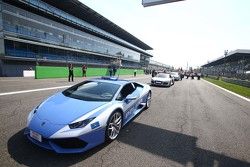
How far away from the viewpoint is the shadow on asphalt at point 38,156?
11.0ft

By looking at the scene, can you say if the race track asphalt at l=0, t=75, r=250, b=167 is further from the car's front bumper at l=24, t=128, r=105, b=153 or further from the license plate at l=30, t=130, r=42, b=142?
the license plate at l=30, t=130, r=42, b=142

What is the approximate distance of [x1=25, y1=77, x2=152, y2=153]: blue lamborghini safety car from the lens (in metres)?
3.47

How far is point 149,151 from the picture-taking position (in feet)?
13.5

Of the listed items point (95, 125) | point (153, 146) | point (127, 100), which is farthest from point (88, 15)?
point (95, 125)

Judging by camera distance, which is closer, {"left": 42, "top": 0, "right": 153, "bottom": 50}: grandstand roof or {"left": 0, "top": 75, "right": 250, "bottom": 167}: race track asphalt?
{"left": 0, "top": 75, "right": 250, "bottom": 167}: race track asphalt

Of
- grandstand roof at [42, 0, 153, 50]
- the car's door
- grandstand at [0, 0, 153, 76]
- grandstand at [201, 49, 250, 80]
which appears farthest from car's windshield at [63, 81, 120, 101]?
grandstand roof at [42, 0, 153, 50]

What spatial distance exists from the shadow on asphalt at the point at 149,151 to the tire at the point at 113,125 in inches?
7.9

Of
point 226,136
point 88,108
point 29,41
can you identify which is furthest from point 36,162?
point 29,41

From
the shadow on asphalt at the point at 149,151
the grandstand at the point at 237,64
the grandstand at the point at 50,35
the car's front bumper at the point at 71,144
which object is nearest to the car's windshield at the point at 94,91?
the shadow on asphalt at the point at 149,151

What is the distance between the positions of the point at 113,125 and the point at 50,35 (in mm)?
36622

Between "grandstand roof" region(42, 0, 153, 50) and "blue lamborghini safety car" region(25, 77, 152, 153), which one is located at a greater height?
"grandstand roof" region(42, 0, 153, 50)

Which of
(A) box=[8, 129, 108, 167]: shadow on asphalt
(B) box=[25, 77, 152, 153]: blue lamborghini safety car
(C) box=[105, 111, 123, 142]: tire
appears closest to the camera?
(A) box=[8, 129, 108, 167]: shadow on asphalt

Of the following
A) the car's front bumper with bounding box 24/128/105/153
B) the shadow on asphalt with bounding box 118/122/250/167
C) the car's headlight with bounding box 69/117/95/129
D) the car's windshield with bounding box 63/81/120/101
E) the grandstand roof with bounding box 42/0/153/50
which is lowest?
the shadow on asphalt with bounding box 118/122/250/167

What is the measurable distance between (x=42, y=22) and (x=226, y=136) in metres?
37.0
